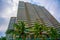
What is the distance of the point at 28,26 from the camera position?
10225 centimetres

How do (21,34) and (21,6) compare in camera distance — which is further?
(21,6)

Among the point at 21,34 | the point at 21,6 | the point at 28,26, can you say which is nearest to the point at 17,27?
the point at 21,34

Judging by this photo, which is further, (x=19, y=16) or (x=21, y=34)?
(x=19, y=16)

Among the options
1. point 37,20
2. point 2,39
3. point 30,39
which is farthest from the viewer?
point 2,39

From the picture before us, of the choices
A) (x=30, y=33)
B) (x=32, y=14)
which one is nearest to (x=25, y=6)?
(x=32, y=14)

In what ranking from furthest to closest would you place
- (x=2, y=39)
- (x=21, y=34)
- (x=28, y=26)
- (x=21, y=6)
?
(x=2, y=39) < (x=21, y=6) < (x=28, y=26) < (x=21, y=34)

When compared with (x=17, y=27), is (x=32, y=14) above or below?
above

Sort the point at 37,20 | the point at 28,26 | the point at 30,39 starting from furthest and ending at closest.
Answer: the point at 37,20, the point at 28,26, the point at 30,39

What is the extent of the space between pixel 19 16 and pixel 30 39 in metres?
14.8

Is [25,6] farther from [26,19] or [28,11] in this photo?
[26,19]

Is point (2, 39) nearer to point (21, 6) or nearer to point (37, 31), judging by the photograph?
point (21, 6)

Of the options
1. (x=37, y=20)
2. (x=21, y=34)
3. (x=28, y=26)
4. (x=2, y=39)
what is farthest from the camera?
(x=2, y=39)

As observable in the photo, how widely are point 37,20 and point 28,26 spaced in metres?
8.65

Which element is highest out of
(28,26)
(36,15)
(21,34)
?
(36,15)
